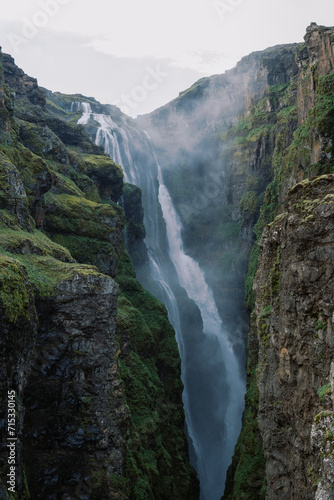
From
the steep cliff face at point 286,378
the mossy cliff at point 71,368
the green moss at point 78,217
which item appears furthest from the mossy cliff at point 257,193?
the green moss at point 78,217

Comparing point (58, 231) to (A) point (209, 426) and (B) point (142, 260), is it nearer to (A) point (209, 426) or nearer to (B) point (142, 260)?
(B) point (142, 260)

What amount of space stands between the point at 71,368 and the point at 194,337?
116 feet

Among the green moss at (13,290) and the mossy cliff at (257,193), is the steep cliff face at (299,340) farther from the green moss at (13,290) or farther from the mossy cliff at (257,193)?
the green moss at (13,290)

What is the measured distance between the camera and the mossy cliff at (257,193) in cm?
1296

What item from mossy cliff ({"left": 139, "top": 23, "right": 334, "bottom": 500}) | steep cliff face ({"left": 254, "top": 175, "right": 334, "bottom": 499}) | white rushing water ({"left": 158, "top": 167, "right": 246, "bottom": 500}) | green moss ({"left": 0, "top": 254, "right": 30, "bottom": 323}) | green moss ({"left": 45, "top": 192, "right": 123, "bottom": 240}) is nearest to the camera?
steep cliff face ({"left": 254, "top": 175, "right": 334, "bottom": 499})

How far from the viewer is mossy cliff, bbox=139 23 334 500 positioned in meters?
13.0

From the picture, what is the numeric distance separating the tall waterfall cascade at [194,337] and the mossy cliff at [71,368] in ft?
43.0

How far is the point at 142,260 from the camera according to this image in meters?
50.2

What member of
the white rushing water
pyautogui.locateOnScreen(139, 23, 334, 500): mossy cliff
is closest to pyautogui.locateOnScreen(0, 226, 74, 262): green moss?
pyautogui.locateOnScreen(139, 23, 334, 500): mossy cliff

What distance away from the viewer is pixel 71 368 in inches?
618

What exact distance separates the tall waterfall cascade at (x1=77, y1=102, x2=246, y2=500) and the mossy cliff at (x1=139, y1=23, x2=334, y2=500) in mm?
2571

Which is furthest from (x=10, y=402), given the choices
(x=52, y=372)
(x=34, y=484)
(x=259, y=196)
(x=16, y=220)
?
(x=259, y=196)

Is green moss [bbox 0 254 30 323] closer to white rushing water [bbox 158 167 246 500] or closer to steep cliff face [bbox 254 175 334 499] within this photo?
steep cliff face [bbox 254 175 334 499]

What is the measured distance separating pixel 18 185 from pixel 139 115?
329 ft
